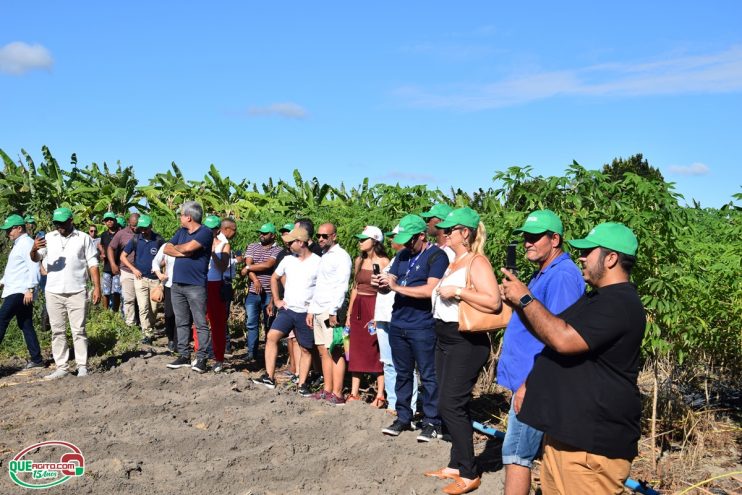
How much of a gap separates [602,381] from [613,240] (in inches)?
26.9

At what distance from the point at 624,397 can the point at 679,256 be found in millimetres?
3542

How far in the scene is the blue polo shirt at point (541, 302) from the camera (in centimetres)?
458

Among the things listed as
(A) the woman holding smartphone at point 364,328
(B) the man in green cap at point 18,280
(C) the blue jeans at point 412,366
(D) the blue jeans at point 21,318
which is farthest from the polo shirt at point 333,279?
(D) the blue jeans at point 21,318

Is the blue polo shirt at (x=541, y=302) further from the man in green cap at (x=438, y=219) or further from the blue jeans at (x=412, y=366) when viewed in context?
the man in green cap at (x=438, y=219)

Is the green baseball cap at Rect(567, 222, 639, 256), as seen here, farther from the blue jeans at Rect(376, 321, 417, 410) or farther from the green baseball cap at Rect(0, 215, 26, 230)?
the green baseball cap at Rect(0, 215, 26, 230)

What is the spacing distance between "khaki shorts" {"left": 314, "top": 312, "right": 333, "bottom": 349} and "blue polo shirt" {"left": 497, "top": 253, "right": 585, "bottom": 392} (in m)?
4.07

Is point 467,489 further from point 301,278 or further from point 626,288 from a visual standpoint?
point 301,278

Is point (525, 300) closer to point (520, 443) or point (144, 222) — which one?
point (520, 443)

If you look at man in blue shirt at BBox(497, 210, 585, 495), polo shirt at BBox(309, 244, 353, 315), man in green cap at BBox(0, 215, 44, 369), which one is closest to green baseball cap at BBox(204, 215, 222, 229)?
man in green cap at BBox(0, 215, 44, 369)

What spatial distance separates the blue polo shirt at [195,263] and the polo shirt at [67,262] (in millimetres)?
1201

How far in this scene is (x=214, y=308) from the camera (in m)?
10.8

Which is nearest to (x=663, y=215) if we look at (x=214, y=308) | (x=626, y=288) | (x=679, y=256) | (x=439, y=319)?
(x=679, y=256)

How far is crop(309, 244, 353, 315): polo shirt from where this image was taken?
8742 millimetres

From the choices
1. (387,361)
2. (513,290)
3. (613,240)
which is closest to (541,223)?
(613,240)
